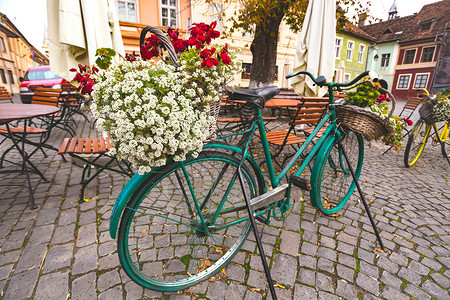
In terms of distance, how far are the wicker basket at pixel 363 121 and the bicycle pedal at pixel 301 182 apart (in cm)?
74

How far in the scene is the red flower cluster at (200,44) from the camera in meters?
1.18

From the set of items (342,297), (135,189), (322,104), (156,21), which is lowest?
(342,297)

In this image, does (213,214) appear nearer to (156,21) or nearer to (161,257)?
(161,257)

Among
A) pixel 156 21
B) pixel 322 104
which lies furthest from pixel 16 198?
pixel 156 21

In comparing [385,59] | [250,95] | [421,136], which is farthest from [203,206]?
[385,59]

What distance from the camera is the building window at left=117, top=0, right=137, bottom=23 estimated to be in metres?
14.7

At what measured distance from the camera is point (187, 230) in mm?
2059

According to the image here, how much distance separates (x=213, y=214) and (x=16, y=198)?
8.32 feet

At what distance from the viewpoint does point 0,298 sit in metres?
1.52

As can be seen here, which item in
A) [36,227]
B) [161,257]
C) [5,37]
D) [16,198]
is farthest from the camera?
[5,37]

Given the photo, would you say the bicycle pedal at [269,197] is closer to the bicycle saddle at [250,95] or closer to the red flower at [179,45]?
the bicycle saddle at [250,95]

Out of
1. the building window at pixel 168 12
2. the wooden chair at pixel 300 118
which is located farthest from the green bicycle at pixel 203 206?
the building window at pixel 168 12

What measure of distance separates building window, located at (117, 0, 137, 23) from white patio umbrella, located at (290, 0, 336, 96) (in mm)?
14492

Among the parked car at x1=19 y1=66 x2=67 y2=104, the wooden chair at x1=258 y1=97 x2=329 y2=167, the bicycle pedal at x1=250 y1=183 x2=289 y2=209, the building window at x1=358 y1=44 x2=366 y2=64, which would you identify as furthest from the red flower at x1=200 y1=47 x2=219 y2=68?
the building window at x1=358 y1=44 x2=366 y2=64
